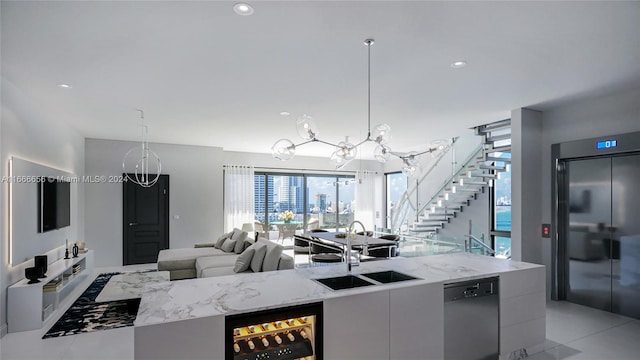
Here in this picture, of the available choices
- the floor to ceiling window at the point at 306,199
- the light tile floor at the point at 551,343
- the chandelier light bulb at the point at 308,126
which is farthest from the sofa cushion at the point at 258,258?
the floor to ceiling window at the point at 306,199

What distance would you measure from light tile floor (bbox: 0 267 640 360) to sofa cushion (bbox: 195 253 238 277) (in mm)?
1425

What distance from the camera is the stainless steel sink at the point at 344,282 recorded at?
262cm

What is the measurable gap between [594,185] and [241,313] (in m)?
4.93

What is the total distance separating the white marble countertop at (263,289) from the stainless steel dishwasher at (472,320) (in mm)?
101

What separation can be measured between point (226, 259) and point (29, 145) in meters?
3.12

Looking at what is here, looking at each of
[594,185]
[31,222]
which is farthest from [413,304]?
[31,222]

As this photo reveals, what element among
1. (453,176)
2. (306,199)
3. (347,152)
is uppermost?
(347,152)

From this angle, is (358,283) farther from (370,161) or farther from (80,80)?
(370,161)

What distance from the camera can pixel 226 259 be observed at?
5.64 meters

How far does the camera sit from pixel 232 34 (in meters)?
2.64

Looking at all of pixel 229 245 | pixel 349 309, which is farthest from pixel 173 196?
pixel 349 309

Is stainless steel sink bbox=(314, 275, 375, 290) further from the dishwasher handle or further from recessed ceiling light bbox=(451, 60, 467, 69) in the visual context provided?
recessed ceiling light bbox=(451, 60, 467, 69)

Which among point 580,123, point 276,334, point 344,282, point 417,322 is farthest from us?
point 580,123

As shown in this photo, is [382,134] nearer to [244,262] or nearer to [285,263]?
[285,263]
